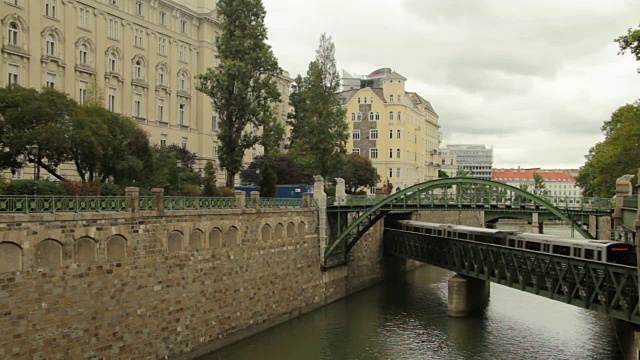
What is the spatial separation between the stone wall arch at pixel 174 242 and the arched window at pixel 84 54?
1135 inches

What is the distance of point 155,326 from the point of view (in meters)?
26.8

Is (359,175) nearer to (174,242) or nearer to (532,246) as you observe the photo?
(532,246)

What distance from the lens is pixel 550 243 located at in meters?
32.5

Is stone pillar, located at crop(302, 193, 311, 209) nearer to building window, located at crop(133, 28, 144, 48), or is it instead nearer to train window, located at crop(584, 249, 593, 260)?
train window, located at crop(584, 249, 593, 260)

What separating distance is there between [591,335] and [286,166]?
3451cm

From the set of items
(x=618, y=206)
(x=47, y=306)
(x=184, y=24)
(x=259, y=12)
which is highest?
(x=184, y=24)

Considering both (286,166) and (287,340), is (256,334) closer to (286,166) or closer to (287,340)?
(287,340)

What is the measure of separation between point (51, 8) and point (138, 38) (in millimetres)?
10370

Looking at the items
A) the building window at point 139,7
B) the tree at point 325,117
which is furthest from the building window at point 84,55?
the tree at point 325,117

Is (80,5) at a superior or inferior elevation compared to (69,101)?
superior

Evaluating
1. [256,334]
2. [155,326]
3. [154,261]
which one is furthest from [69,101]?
[256,334]

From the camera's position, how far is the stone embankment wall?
2128cm

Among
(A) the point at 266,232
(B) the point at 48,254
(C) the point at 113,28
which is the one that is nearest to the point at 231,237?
(A) the point at 266,232

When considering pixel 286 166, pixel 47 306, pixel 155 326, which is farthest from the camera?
pixel 286 166
